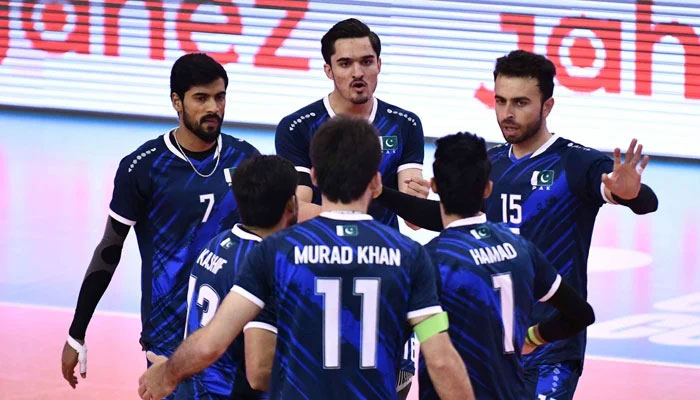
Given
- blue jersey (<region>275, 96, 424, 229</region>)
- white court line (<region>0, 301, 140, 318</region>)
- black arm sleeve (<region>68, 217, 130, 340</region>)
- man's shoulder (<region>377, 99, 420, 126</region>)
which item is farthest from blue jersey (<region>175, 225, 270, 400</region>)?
white court line (<region>0, 301, 140, 318</region>)

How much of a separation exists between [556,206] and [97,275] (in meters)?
2.35

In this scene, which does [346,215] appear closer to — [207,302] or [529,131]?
[207,302]

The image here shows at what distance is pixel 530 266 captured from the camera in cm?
466

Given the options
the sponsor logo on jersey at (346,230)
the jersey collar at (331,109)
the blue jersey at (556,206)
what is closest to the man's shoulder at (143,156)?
the jersey collar at (331,109)

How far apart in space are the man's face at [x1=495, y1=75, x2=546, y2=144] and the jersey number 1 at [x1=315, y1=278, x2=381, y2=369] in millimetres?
2132

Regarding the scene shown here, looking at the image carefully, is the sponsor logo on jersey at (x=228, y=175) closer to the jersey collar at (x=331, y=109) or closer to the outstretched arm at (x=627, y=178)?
the jersey collar at (x=331, y=109)

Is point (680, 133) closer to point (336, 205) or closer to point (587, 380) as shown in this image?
point (587, 380)

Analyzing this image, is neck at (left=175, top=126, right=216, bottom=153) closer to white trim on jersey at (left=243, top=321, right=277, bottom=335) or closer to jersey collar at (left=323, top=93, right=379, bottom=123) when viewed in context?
jersey collar at (left=323, top=93, right=379, bottom=123)

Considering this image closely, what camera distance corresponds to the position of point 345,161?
4.27 m

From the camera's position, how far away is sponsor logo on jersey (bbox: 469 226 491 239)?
4.63 metres

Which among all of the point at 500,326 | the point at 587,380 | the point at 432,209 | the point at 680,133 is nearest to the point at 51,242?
the point at 587,380

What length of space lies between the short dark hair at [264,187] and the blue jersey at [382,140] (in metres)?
1.90

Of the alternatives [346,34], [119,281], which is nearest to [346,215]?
[346,34]

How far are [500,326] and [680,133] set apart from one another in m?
14.4
